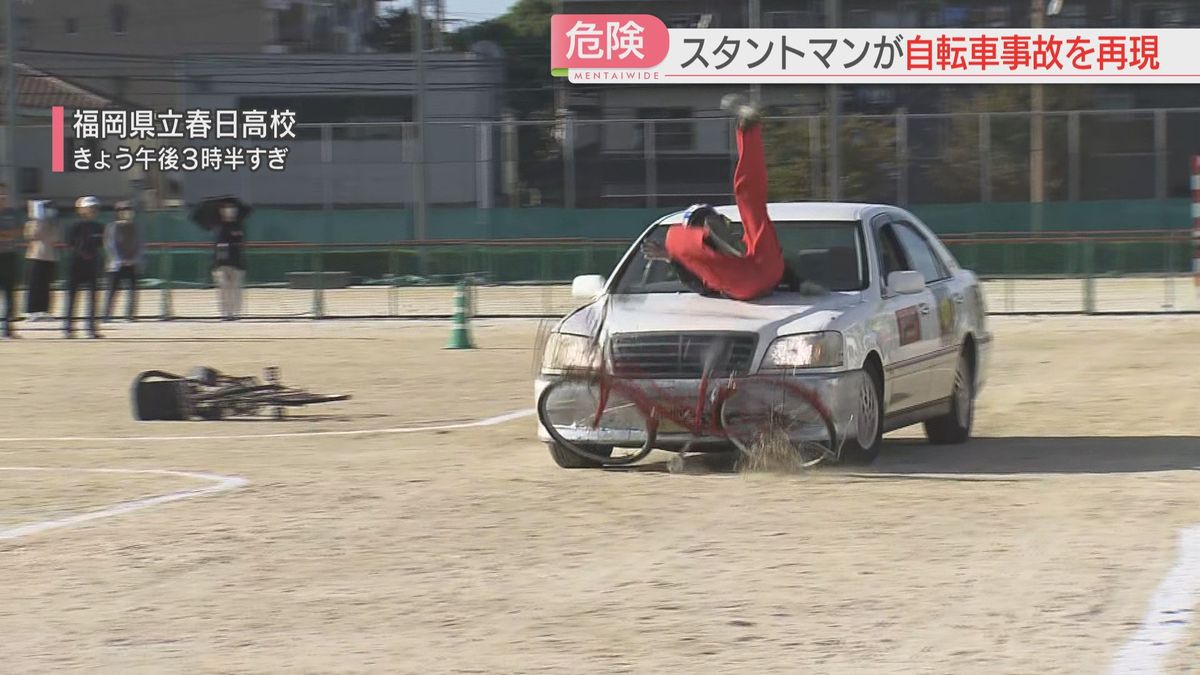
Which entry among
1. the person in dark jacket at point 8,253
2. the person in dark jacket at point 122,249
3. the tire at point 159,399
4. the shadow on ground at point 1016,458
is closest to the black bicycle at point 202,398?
the tire at point 159,399

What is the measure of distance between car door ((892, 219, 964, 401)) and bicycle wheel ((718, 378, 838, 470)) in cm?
159

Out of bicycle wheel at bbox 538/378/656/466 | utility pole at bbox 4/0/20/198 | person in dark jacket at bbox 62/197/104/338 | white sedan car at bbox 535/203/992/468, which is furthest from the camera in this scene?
utility pole at bbox 4/0/20/198

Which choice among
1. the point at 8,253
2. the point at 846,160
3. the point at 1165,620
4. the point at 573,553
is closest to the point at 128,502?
the point at 573,553

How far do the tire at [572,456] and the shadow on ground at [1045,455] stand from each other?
1.45 metres

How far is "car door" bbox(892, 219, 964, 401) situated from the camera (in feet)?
39.7

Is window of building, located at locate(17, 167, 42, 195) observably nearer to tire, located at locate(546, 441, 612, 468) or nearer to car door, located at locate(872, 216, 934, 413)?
car door, located at locate(872, 216, 934, 413)

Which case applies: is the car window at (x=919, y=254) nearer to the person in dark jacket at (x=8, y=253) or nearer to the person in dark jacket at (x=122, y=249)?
the person in dark jacket at (x=8, y=253)

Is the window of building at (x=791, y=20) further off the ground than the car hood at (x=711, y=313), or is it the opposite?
the window of building at (x=791, y=20)

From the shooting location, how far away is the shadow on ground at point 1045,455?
11133mm

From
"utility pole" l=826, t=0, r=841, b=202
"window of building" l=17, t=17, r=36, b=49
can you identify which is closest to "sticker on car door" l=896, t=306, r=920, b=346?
"utility pole" l=826, t=0, r=841, b=202

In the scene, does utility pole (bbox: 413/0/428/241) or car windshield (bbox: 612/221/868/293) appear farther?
utility pole (bbox: 413/0/428/241)

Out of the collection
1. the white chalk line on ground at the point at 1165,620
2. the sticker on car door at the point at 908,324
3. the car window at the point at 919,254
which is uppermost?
the car window at the point at 919,254

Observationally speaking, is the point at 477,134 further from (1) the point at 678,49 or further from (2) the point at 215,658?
(2) the point at 215,658

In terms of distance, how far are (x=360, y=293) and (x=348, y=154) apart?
2354cm
